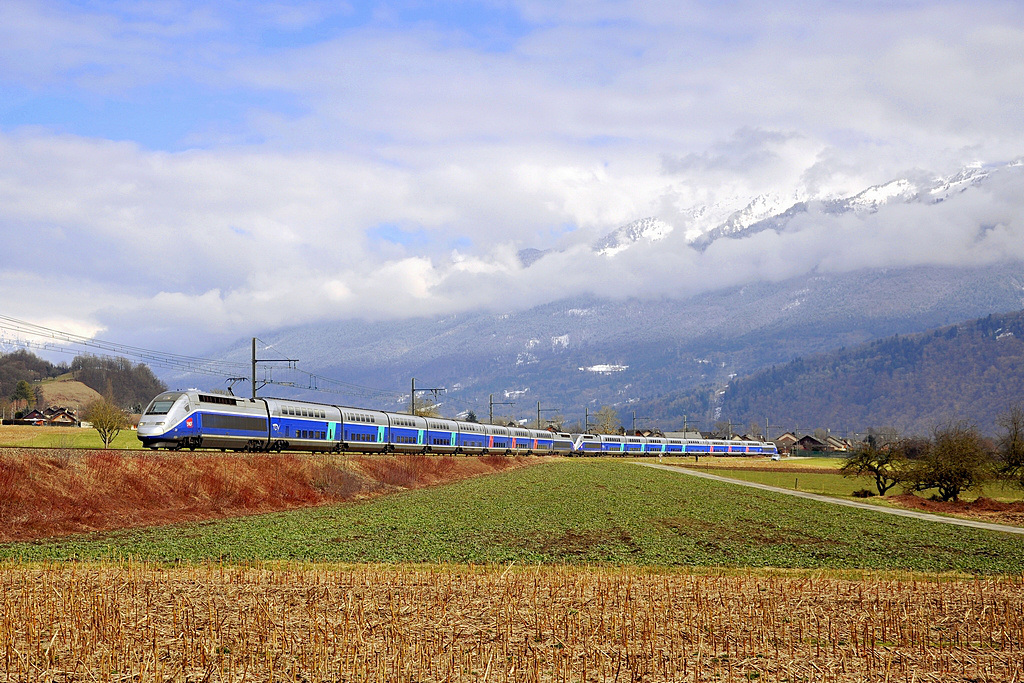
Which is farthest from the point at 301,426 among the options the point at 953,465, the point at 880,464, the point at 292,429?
the point at 880,464

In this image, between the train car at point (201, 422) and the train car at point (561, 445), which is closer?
the train car at point (201, 422)

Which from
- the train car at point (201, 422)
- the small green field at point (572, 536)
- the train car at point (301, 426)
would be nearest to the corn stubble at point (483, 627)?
the small green field at point (572, 536)

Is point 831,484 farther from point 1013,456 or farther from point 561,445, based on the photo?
point 561,445

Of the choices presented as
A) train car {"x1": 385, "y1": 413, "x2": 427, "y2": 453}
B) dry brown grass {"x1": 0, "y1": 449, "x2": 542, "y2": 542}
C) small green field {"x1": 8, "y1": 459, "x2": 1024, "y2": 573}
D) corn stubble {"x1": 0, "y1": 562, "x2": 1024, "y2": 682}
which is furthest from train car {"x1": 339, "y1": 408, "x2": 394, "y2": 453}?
corn stubble {"x1": 0, "y1": 562, "x2": 1024, "y2": 682}

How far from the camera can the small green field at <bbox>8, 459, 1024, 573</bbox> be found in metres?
40.8

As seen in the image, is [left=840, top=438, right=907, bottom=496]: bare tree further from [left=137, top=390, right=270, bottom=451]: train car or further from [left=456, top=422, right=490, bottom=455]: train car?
[left=137, top=390, right=270, bottom=451]: train car

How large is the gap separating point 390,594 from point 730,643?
37.7 ft

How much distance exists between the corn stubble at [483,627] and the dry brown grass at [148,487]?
14.2 meters

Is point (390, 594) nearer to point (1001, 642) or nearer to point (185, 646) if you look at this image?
point (185, 646)

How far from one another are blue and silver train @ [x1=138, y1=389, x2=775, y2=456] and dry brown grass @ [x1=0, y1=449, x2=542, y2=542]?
14.8 ft

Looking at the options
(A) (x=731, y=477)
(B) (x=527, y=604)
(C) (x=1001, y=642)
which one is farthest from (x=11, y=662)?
(A) (x=731, y=477)

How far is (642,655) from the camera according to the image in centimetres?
2192

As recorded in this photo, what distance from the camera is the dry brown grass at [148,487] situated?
47062 mm

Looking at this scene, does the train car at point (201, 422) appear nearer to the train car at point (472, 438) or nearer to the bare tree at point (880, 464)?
the train car at point (472, 438)
